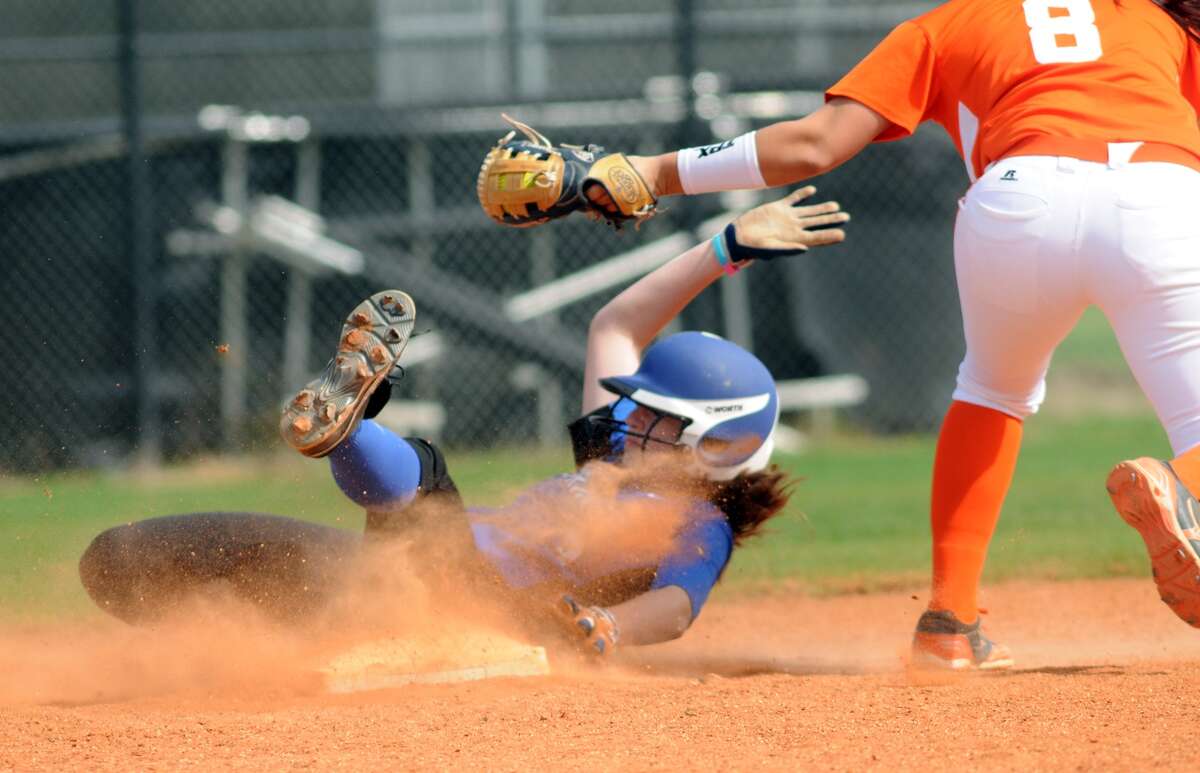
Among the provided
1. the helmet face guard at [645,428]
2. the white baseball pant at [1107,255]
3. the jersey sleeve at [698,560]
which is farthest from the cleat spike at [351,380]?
Result: the white baseball pant at [1107,255]

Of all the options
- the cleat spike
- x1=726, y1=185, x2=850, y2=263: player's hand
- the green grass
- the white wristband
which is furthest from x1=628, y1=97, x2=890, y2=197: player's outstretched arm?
the green grass

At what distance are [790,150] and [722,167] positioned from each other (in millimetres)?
177

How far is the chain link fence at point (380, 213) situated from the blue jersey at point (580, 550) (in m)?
5.01

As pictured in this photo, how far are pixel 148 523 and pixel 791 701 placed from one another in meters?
1.72

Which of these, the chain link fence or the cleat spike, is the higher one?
the cleat spike

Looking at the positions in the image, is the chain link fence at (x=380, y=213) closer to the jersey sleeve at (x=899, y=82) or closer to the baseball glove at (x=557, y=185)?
the baseball glove at (x=557, y=185)

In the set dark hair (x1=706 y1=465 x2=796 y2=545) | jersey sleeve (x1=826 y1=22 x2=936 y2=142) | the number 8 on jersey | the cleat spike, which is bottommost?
dark hair (x1=706 y1=465 x2=796 y2=545)

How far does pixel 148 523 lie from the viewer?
12.5 ft

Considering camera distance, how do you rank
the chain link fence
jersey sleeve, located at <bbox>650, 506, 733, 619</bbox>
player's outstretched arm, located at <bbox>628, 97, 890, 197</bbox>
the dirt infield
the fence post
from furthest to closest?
the chain link fence → the fence post → jersey sleeve, located at <bbox>650, 506, 733, 619</bbox> → player's outstretched arm, located at <bbox>628, 97, 890, 197</bbox> → the dirt infield

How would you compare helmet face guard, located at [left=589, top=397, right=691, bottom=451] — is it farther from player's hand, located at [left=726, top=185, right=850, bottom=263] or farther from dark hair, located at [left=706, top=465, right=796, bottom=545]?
player's hand, located at [left=726, top=185, right=850, bottom=263]

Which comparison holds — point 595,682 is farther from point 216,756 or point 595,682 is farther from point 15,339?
point 15,339

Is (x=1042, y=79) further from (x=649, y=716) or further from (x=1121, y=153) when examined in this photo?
(x=649, y=716)

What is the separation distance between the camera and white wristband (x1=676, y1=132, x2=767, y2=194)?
143 inches

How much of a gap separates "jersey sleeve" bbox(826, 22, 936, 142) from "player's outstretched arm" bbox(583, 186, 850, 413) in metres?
0.41
